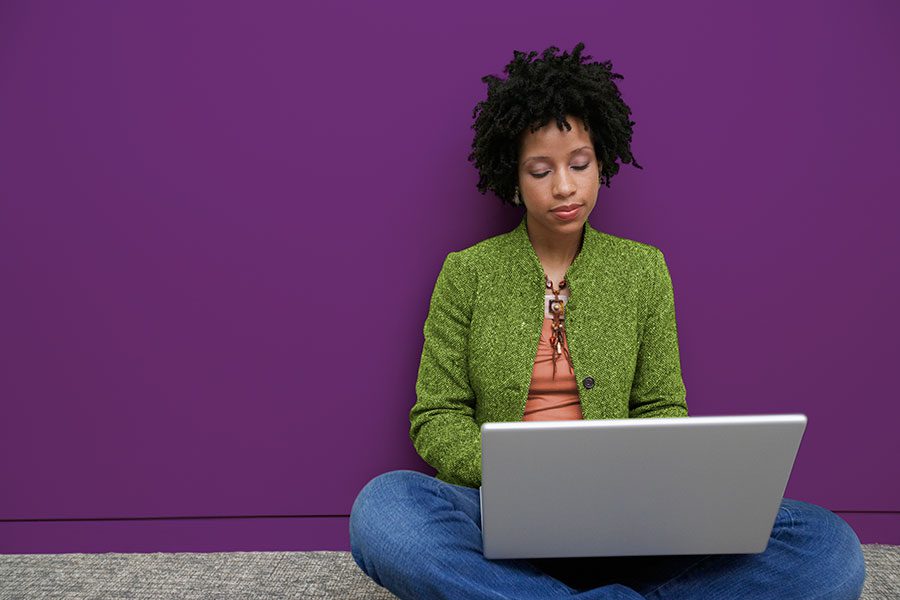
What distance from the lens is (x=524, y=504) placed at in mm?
814

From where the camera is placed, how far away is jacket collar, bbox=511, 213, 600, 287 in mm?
1224

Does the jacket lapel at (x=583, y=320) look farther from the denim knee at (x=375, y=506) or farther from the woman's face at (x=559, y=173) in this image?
the denim knee at (x=375, y=506)

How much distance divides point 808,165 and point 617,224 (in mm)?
374

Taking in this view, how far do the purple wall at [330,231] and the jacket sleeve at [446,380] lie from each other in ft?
0.52

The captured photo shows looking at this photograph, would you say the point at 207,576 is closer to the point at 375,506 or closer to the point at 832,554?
the point at 375,506

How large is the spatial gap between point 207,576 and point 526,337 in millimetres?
770

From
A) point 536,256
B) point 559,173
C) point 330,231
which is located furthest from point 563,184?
point 330,231

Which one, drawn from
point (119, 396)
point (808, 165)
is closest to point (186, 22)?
point (119, 396)

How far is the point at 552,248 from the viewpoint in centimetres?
127

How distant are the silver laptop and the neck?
1.75 ft

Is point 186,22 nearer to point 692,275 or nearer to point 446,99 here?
point 446,99

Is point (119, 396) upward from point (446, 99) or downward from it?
downward

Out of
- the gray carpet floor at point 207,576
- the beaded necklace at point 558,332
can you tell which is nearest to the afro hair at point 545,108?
the beaded necklace at point 558,332

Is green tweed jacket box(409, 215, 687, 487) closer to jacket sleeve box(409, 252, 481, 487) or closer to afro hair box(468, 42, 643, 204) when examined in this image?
jacket sleeve box(409, 252, 481, 487)
